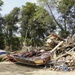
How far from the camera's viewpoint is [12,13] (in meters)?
48.7

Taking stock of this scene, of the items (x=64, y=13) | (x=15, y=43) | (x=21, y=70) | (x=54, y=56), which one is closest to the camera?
(x=21, y=70)

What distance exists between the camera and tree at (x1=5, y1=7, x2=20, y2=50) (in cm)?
4844

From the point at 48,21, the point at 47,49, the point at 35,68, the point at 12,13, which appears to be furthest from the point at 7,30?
the point at 35,68

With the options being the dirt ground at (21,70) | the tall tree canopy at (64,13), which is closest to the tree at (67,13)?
the tall tree canopy at (64,13)

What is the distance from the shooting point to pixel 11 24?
48.7 metres

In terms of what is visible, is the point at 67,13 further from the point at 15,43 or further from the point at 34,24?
the point at 15,43

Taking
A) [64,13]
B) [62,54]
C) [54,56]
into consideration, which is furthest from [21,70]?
[64,13]

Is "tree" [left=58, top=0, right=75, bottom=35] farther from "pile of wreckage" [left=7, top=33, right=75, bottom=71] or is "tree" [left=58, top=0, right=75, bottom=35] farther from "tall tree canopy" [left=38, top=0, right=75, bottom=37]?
"pile of wreckage" [left=7, top=33, right=75, bottom=71]

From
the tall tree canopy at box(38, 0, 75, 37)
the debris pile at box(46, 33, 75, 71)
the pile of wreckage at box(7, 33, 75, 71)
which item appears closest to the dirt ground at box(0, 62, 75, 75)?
the pile of wreckage at box(7, 33, 75, 71)

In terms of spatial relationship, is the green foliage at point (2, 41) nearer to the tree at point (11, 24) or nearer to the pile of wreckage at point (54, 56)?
the tree at point (11, 24)

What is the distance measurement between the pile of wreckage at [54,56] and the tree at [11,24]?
863 inches

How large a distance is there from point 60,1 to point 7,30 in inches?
496

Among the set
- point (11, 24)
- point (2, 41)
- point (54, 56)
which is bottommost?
point (54, 56)

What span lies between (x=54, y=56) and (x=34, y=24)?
21.2m
